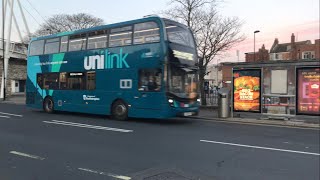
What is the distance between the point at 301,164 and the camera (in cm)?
754

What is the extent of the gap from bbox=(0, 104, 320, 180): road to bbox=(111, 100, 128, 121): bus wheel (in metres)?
3.20

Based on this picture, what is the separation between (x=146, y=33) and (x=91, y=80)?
4.18 metres

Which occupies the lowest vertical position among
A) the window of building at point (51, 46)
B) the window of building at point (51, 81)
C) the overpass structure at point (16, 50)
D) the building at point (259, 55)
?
the window of building at point (51, 81)

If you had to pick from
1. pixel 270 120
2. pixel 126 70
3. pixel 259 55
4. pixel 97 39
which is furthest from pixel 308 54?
pixel 126 70

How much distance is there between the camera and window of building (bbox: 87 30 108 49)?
17031 millimetres

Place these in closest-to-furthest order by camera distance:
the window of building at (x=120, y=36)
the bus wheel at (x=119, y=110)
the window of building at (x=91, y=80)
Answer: the window of building at (x=120, y=36)
the bus wheel at (x=119, y=110)
the window of building at (x=91, y=80)

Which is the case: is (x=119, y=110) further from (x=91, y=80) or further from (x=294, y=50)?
(x=294, y=50)

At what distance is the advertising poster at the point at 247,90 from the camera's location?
17078mm

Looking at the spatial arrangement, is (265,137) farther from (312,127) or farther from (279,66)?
(279,66)

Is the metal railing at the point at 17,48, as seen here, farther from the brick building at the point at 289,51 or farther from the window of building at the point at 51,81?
the brick building at the point at 289,51

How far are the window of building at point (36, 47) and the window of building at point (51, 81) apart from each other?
4.76 feet

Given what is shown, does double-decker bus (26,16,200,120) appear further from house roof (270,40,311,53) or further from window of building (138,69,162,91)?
house roof (270,40,311,53)

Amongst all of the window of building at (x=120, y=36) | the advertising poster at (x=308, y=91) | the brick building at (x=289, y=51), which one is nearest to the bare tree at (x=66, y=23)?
the brick building at (x=289, y=51)

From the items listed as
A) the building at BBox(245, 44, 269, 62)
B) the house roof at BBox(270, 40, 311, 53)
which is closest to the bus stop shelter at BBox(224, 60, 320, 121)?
the house roof at BBox(270, 40, 311, 53)
